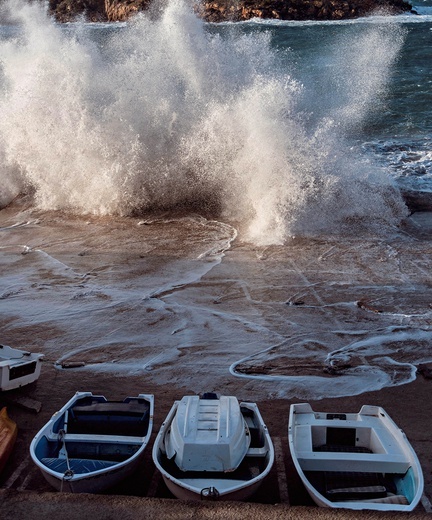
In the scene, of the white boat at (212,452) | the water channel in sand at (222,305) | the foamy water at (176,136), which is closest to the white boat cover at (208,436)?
the white boat at (212,452)

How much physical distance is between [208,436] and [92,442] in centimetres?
129

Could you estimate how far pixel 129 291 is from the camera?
34.8 feet

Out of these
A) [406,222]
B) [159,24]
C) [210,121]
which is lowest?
[406,222]

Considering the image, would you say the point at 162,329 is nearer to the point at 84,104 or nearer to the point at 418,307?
the point at 418,307

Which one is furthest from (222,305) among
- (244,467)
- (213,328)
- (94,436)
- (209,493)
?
(209,493)

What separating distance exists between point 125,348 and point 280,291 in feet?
9.95

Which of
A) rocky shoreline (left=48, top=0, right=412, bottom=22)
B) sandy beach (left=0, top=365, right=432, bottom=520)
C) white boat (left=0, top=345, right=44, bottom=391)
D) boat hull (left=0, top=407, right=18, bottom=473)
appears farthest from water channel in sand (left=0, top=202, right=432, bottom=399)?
rocky shoreline (left=48, top=0, right=412, bottom=22)

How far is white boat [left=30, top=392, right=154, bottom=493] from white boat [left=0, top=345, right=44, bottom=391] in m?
0.91

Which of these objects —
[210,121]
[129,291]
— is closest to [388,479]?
[129,291]

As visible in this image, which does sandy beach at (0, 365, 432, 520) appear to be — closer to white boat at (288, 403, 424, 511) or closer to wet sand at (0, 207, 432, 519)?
wet sand at (0, 207, 432, 519)

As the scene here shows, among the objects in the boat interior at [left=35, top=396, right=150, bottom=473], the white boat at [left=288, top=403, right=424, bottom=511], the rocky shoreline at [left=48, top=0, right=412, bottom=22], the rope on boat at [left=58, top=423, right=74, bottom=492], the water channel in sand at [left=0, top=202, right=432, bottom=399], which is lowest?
the water channel in sand at [left=0, top=202, right=432, bottom=399]

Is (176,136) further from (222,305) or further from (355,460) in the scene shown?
(355,460)

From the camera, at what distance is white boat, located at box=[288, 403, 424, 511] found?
5552 millimetres

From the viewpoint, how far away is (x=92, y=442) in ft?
21.0
